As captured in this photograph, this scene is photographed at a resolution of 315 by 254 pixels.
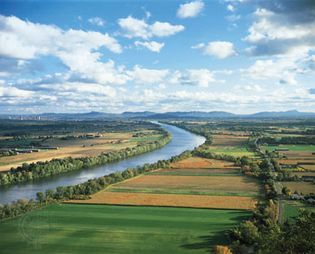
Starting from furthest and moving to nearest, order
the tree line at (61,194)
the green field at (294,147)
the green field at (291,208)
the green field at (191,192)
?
the green field at (294,147)
the green field at (191,192)
the tree line at (61,194)
the green field at (291,208)

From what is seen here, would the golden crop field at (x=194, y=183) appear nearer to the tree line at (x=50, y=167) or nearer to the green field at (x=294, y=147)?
the tree line at (x=50, y=167)

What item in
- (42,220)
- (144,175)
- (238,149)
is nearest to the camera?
(42,220)

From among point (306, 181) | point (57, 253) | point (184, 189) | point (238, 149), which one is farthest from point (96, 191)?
point (238, 149)

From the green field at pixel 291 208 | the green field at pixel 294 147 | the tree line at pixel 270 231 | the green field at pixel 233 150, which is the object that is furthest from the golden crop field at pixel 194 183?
the green field at pixel 294 147

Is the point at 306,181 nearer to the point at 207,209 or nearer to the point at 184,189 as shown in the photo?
the point at 184,189

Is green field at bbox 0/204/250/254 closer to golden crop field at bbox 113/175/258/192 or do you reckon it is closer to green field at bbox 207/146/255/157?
golden crop field at bbox 113/175/258/192
